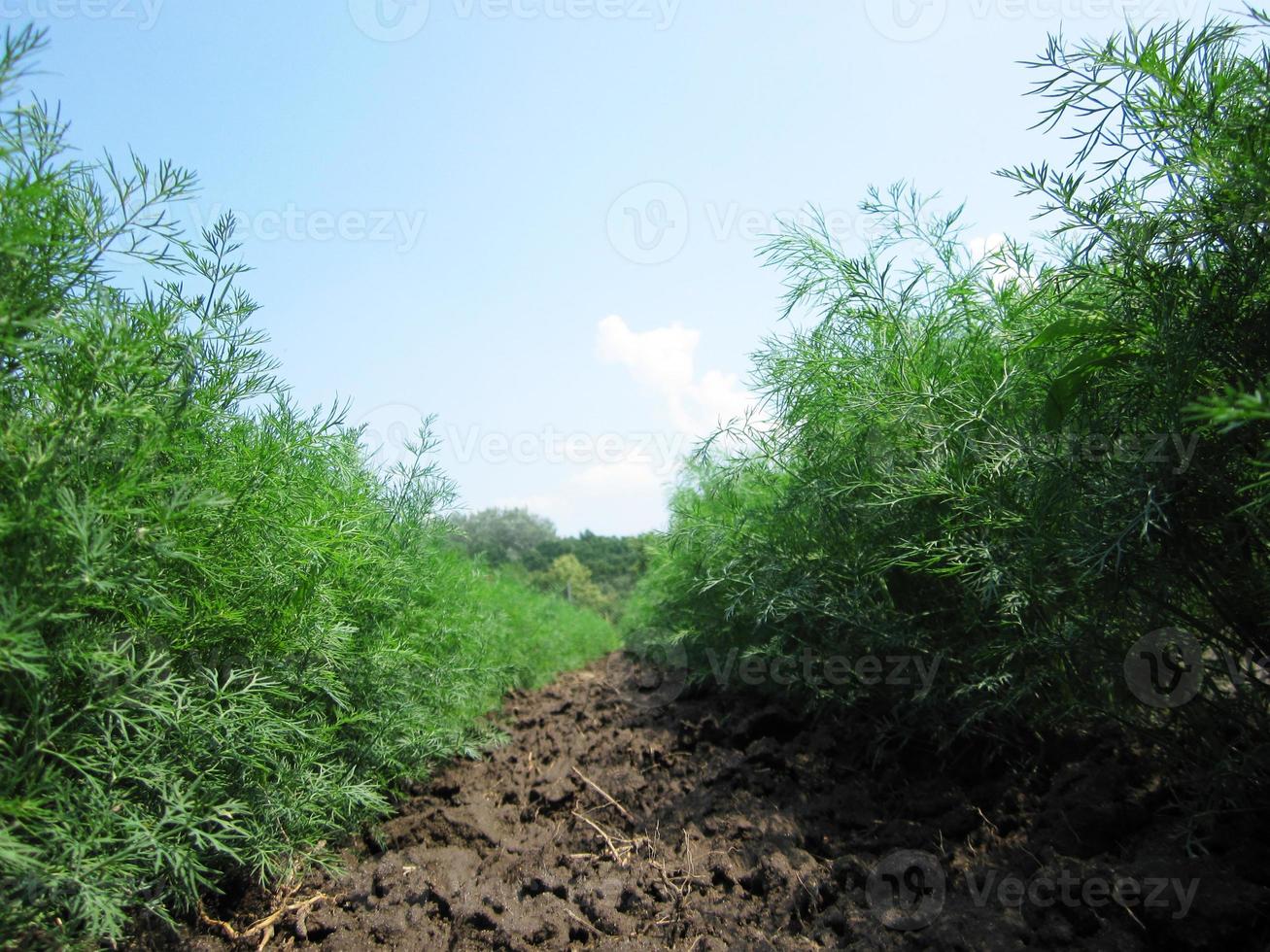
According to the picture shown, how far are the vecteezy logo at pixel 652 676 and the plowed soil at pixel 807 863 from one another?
214 cm

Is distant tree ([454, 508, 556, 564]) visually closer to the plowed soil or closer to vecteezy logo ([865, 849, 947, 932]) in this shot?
the plowed soil

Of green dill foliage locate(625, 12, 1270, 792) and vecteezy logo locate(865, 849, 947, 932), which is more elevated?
green dill foliage locate(625, 12, 1270, 792)

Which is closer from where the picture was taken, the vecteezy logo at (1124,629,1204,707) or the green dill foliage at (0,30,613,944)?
the green dill foliage at (0,30,613,944)

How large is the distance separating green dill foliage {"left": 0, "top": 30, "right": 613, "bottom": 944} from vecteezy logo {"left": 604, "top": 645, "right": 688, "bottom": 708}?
3.73 meters

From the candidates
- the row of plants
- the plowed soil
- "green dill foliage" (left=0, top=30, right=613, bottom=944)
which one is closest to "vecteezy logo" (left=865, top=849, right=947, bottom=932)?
the plowed soil

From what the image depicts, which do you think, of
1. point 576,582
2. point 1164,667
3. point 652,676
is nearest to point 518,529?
point 576,582

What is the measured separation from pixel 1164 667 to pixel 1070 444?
873 millimetres

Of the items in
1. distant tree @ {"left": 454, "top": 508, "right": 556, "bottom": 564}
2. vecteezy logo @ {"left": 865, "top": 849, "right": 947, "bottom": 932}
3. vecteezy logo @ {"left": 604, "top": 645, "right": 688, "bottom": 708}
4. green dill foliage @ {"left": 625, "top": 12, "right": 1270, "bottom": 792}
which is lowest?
vecteezy logo @ {"left": 865, "top": 849, "right": 947, "bottom": 932}

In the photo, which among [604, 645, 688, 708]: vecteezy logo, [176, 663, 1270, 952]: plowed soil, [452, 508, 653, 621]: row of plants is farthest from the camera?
[452, 508, 653, 621]: row of plants

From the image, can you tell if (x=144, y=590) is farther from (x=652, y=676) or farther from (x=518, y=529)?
(x=518, y=529)

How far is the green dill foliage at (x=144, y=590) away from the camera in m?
1.90

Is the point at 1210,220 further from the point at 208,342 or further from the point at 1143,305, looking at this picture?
the point at 208,342

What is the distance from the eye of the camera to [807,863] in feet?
10.4

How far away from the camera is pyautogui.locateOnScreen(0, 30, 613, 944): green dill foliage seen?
190 cm
